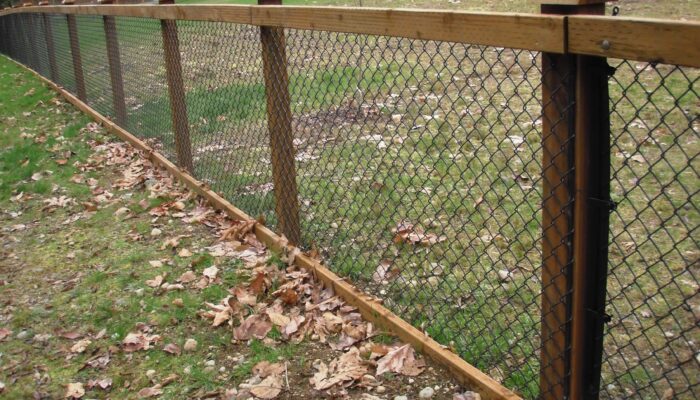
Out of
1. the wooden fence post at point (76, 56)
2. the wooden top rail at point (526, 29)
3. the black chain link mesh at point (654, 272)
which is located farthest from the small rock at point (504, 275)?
the wooden fence post at point (76, 56)

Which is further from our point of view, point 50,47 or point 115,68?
point 50,47

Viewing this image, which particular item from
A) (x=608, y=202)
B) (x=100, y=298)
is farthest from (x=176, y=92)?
(x=608, y=202)

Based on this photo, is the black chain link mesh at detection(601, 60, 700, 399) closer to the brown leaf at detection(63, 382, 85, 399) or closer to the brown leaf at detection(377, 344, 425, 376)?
the brown leaf at detection(377, 344, 425, 376)

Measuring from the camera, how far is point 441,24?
262 centimetres

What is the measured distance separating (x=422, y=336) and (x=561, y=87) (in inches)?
57.5

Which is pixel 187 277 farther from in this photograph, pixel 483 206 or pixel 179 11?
pixel 179 11

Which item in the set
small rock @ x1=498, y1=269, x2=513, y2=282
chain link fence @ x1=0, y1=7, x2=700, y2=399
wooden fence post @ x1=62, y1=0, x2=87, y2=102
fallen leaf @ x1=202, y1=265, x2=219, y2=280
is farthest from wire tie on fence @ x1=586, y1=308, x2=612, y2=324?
wooden fence post @ x1=62, y1=0, x2=87, y2=102

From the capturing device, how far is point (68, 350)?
3.63 meters

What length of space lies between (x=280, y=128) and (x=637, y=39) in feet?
8.95

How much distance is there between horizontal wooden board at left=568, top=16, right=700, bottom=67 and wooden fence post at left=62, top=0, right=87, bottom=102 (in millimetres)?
8720

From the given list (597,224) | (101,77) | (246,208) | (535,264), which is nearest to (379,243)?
(535,264)

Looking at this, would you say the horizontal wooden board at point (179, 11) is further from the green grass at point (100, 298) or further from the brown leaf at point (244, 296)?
the brown leaf at point (244, 296)

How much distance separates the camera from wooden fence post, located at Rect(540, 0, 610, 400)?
2.16 meters

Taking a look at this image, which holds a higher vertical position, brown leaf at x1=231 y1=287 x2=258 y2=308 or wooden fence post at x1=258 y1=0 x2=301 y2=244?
wooden fence post at x1=258 y1=0 x2=301 y2=244
